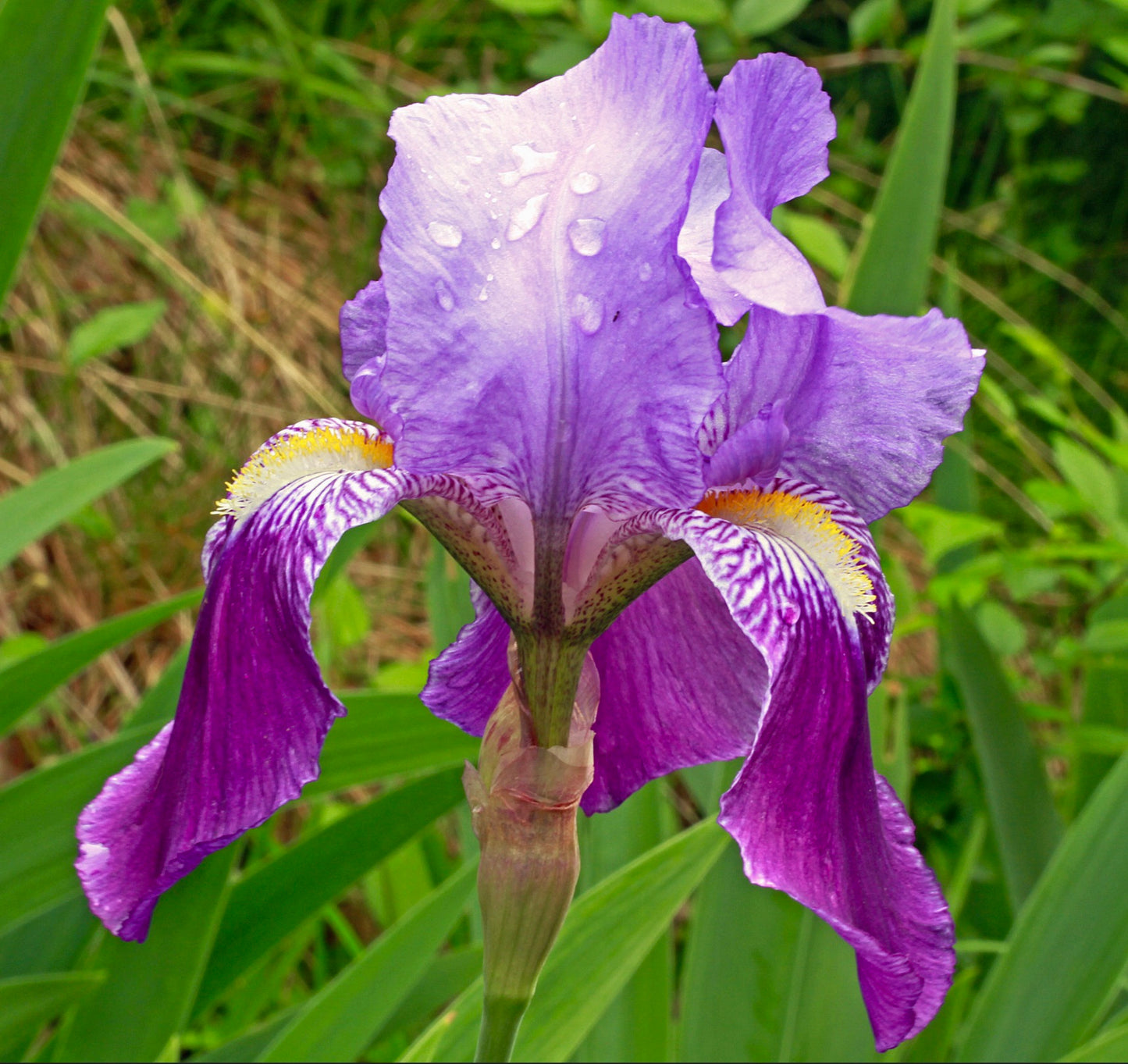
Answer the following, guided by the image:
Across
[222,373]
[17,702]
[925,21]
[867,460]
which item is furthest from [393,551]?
[925,21]

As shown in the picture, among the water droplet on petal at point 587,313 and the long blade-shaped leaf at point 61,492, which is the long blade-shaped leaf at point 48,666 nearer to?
the long blade-shaped leaf at point 61,492

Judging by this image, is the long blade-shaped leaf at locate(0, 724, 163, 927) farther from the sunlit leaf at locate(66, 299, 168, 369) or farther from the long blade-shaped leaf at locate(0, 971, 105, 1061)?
the sunlit leaf at locate(66, 299, 168, 369)

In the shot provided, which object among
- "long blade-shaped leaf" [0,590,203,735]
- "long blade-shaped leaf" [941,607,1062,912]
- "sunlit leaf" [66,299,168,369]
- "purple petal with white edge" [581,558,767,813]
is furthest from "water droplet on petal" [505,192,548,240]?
"sunlit leaf" [66,299,168,369]

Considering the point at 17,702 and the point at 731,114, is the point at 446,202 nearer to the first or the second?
the point at 731,114

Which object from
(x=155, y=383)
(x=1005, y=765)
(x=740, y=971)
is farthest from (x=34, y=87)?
(x=155, y=383)

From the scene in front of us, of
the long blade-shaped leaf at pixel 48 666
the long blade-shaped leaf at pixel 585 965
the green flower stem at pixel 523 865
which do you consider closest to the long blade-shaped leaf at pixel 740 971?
the long blade-shaped leaf at pixel 585 965
